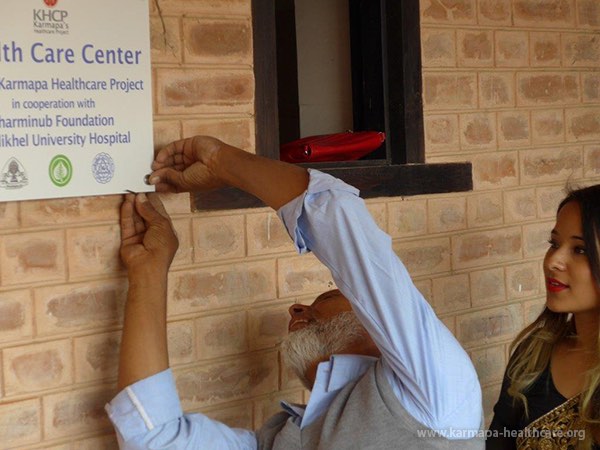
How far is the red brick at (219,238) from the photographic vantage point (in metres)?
2.17

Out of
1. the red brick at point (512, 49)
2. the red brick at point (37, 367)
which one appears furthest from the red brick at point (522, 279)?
the red brick at point (37, 367)

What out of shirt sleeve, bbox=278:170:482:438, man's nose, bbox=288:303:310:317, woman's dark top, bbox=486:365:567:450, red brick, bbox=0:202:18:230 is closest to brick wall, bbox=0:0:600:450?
red brick, bbox=0:202:18:230

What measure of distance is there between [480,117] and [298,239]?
3.92 feet

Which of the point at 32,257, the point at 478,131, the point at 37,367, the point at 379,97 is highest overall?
the point at 379,97

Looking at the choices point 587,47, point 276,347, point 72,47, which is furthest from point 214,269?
point 587,47

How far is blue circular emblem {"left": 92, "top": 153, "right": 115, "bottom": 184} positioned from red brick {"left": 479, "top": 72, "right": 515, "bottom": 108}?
129 cm

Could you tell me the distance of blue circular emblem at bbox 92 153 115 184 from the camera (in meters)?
1.97

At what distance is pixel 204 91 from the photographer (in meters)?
2.15

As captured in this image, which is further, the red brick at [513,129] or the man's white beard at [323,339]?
the red brick at [513,129]

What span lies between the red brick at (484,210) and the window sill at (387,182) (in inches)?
2.2

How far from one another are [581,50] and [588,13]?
0.13 meters

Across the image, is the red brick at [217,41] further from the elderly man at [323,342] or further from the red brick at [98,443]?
the red brick at [98,443]

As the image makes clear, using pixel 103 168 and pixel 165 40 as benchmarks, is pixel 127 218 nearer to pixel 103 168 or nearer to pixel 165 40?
pixel 103 168

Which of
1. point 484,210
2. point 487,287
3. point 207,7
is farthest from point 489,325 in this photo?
point 207,7
